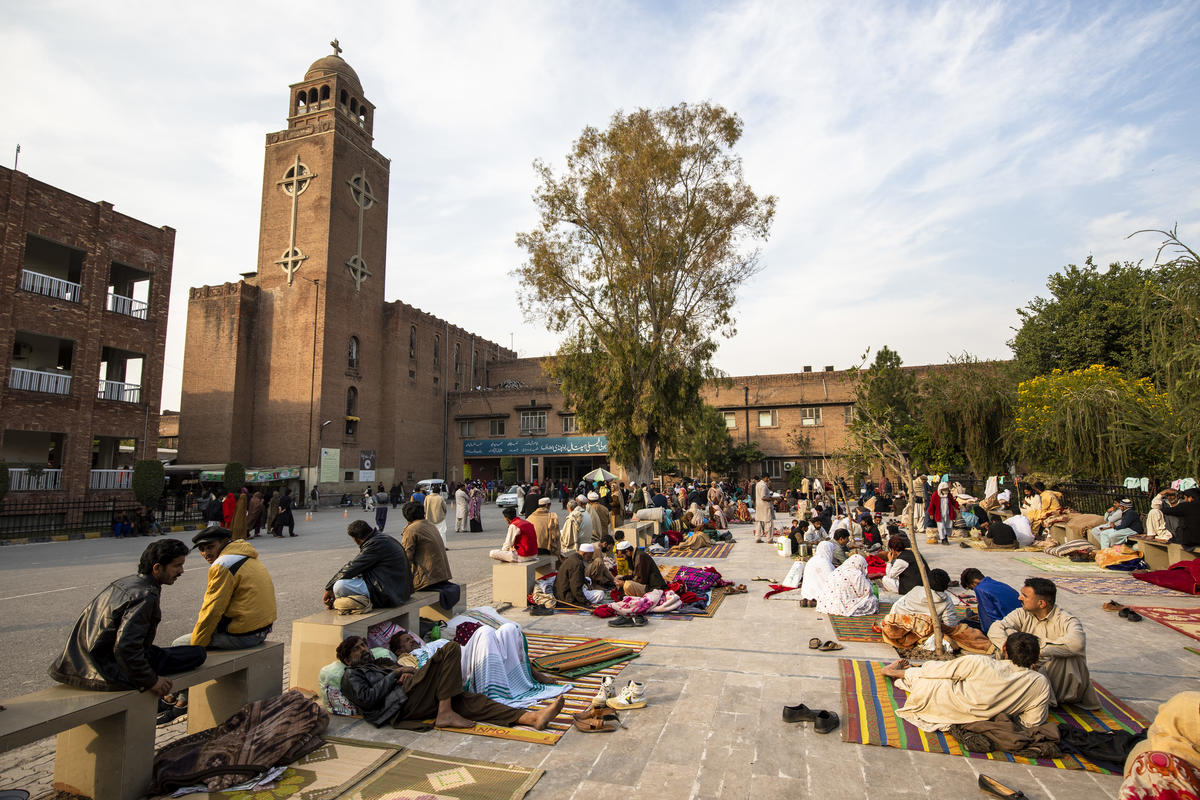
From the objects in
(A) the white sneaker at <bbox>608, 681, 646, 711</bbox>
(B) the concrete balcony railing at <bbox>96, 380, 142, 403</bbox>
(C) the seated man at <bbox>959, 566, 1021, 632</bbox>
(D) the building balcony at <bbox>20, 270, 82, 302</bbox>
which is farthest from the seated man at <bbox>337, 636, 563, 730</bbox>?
(B) the concrete balcony railing at <bbox>96, 380, 142, 403</bbox>

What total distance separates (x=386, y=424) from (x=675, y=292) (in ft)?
78.1

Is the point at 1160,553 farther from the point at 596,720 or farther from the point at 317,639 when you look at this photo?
the point at 317,639

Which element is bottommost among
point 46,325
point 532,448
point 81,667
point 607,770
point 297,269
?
point 607,770

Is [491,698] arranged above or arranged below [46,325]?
below

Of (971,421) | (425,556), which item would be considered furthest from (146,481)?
(971,421)

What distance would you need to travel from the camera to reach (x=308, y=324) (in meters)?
34.1

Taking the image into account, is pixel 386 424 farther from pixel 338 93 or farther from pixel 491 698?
pixel 491 698

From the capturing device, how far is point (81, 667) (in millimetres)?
3514

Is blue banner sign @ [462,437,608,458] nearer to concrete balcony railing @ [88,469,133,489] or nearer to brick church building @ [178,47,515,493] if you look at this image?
brick church building @ [178,47,515,493]

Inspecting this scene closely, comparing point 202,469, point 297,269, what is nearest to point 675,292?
point 297,269

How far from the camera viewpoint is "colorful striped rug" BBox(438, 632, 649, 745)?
4254 mm

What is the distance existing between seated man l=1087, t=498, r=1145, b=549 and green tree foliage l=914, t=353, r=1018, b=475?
42.2ft

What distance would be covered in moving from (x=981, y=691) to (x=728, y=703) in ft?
5.62

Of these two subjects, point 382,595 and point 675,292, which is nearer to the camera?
point 382,595
